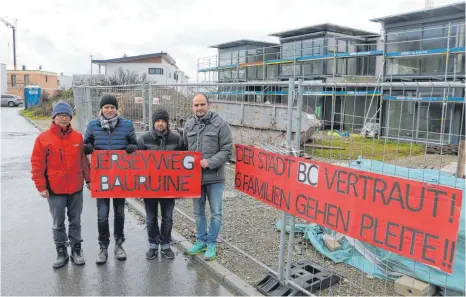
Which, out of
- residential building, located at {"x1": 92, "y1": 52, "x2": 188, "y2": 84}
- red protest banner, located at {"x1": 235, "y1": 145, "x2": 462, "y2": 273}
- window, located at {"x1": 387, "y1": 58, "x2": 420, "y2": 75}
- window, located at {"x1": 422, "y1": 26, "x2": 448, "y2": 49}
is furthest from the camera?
residential building, located at {"x1": 92, "y1": 52, "x2": 188, "y2": 84}

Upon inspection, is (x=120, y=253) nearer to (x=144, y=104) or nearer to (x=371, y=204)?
(x=371, y=204)

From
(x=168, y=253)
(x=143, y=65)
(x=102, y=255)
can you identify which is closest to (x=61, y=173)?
(x=102, y=255)

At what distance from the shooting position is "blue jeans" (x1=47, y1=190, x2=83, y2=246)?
4438 millimetres

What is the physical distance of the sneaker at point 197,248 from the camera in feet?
15.8

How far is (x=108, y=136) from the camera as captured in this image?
4695 mm

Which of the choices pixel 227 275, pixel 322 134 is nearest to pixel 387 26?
pixel 322 134

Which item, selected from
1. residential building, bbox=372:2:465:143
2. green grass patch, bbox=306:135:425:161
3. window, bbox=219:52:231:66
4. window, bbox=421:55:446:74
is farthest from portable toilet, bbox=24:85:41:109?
green grass patch, bbox=306:135:425:161

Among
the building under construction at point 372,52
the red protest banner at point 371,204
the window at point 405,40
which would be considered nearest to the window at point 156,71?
the building under construction at point 372,52

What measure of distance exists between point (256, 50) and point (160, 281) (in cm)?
2529

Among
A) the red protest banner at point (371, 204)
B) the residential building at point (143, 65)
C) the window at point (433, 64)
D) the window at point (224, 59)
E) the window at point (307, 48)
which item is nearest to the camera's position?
the red protest banner at point (371, 204)

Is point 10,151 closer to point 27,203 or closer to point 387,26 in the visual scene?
point 27,203

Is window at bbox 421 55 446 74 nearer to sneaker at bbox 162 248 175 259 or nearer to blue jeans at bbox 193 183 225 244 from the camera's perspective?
blue jeans at bbox 193 183 225 244

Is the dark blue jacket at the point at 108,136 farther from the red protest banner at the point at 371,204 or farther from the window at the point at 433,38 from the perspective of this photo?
the window at the point at 433,38

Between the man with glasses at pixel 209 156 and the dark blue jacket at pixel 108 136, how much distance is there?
782 mm
